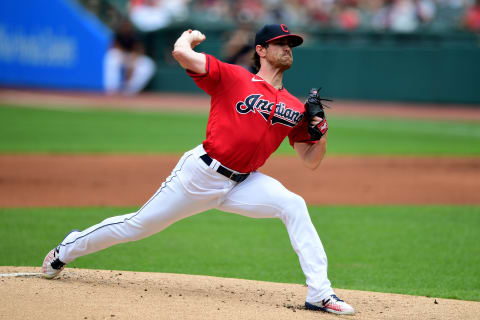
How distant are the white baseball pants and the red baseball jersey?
0.14 meters

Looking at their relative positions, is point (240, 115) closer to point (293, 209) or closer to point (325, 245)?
point (293, 209)

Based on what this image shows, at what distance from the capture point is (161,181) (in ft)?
34.2

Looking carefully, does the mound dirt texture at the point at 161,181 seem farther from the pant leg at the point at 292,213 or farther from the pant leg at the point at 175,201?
the pant leg at the point at 175,201

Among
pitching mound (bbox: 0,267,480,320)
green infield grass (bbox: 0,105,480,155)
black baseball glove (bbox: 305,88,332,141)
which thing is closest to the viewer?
pitching mound (bbox: 0,267,480,320)

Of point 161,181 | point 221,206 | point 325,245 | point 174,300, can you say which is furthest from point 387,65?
point 174,300

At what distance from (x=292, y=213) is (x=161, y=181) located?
19.7 feet

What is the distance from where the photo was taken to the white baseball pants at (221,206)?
458 cm

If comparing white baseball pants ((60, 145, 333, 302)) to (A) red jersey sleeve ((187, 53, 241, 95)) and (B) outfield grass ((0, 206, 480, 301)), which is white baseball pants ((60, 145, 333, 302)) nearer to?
(A) red jersey sleeve ((187, 53, 241, 95))

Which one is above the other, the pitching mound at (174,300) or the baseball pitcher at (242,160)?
the baseball pitcher at (242,160)

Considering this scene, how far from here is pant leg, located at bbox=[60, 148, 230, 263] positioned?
4676 millimetres

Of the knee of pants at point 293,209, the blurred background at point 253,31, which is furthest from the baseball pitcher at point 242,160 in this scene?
the blurred background at point 253,31

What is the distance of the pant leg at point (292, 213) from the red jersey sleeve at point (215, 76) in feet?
2.24

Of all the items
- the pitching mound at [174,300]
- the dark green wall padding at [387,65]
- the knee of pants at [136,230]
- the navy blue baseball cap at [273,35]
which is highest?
the dark green wall padding at [387,65]

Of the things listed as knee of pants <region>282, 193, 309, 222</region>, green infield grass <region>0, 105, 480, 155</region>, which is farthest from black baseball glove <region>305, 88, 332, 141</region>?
green infield grass <region>0, 105, 480, 155</region>
